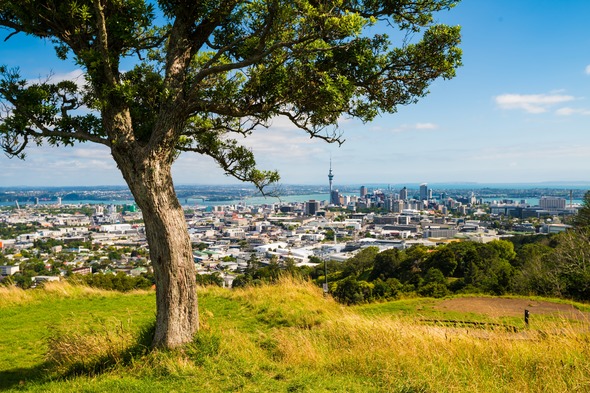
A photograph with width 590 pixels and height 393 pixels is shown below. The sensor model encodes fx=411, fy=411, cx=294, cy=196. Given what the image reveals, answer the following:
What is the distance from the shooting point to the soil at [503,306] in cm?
923

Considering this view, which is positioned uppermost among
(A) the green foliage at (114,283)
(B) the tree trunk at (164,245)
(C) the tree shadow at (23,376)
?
(B) the tree trunk at (164,245)

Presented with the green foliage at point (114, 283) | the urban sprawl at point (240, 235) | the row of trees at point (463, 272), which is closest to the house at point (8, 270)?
the urban sprawl at point (240, 235)

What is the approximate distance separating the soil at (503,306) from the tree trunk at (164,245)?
6964 millimetres

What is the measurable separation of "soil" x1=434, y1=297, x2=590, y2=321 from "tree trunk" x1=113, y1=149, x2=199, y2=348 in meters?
6.96

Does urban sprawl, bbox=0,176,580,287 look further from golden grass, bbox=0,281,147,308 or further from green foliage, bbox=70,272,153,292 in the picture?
golden grass, bbox=0,281,147,308

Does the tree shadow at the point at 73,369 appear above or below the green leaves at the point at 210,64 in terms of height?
below

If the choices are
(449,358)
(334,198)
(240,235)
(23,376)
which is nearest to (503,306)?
(449,358)

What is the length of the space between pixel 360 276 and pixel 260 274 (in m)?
10.4

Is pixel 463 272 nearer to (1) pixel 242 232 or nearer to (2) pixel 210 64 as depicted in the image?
(2) pixel 210 64

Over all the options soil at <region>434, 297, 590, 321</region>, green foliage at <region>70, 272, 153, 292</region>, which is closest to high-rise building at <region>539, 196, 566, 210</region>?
soil at <region>434, 297, 590, 321</region>

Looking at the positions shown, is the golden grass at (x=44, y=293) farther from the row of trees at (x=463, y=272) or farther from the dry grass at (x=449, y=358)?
the dry grass at (x=449, y=358)

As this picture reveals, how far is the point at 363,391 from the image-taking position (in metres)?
3.92

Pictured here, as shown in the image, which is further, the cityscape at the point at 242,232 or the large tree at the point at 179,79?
the cityscape at the point at 242,232

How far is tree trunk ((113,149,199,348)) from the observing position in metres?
5.01
